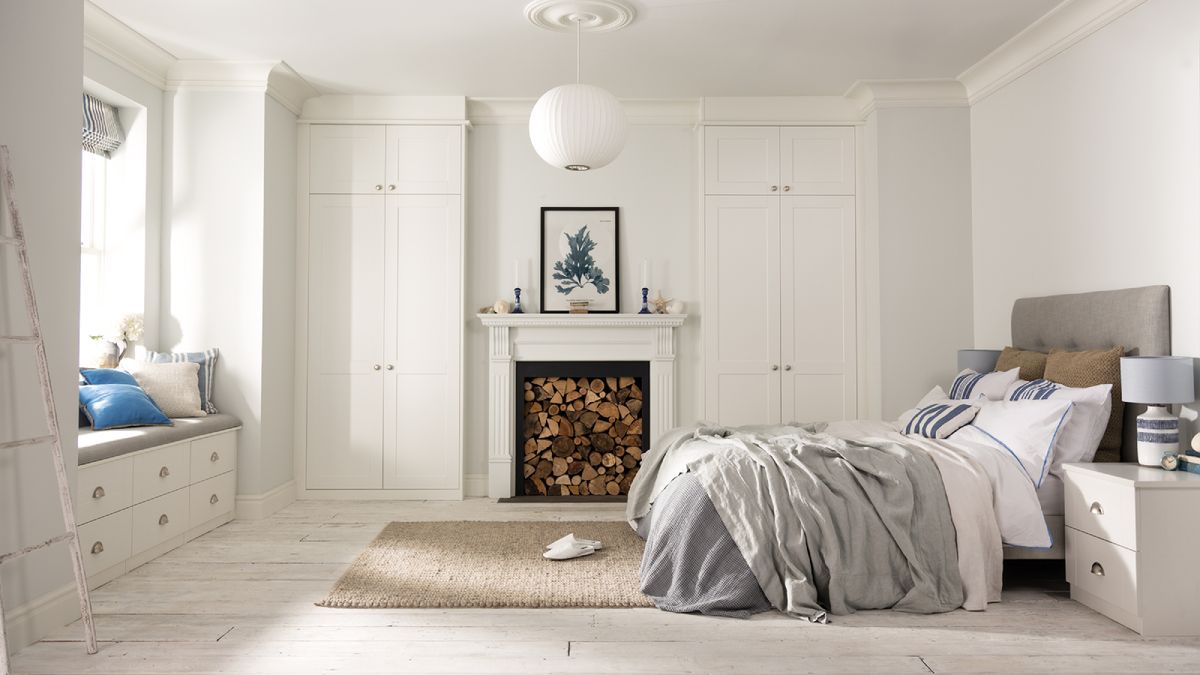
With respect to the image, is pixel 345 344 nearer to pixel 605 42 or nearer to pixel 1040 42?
pixel 605 42

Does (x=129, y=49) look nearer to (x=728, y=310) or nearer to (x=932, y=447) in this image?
(x=728, y=310)

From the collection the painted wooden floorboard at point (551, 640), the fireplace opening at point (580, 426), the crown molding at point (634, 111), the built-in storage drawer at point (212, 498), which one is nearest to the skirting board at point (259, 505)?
the built-in storage drawer at point (212, 498)

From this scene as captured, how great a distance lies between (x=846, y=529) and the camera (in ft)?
9.43

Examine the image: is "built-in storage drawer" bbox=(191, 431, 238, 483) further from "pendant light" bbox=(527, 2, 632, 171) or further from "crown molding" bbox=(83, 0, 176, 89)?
"pendant light" bbox=(527, 2, 632, 171)

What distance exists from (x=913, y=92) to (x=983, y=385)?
1.99 meters

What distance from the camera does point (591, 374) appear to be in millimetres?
5098

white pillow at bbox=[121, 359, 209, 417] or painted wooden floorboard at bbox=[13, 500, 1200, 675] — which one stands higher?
white pillow at bbox=[121, 359, 209, 417]

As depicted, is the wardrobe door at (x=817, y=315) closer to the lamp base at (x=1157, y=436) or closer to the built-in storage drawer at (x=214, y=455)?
the lamp base at (x=1157, y=436)

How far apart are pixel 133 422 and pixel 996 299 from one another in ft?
15.3

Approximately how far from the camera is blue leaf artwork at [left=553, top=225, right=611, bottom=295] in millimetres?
5129

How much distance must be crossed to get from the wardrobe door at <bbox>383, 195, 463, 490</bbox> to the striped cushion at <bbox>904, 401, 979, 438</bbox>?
2740 mm

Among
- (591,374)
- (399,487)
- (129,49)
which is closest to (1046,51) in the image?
(591,374)

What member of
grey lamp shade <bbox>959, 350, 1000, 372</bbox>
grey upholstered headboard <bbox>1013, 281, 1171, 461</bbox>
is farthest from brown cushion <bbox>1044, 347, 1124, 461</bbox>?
grey lamp shade <bbox>959, 350, 1000, 372</bbox>

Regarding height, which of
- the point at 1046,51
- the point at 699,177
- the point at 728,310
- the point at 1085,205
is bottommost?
the point at 728,310
